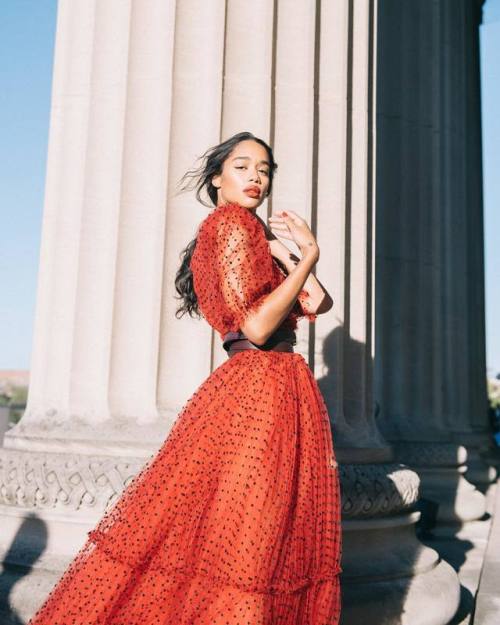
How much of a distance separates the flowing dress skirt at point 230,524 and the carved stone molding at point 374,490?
2610 mm

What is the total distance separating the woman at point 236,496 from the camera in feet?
15.8

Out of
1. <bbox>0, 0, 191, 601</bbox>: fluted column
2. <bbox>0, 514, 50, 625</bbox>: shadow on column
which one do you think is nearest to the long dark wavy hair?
<bbox>0, 0, 191, 601</bbox>: fluted column

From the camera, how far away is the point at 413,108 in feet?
53.5

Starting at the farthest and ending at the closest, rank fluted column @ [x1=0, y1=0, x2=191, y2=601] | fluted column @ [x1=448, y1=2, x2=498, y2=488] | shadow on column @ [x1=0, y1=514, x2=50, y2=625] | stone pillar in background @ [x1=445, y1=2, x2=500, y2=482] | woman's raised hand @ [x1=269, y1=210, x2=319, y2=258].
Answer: fluted column @ [x1=448, y1=2, x2=498, y2=488] < stone pillar in background @ [x1=445, y1=2, x2=500, y2=482] < fluted column @ [x1=0, y1=0, x2=191, y2=601] < shadow on column @ [x1=0, y1=514, x2=50, y2=625] < woman's raised hand @ [x1=269, y1=210, x2=319, y2=258]

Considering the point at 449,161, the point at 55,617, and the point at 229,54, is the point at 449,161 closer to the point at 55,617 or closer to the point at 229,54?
the point at 229,54

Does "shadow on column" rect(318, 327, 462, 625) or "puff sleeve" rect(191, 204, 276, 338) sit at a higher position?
"puff sleeve" rect(191, 204, 276, 338)

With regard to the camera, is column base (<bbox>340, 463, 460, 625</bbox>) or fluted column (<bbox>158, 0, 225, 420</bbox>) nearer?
column base (<bbox>340, 463, 460, 625</bbox>)

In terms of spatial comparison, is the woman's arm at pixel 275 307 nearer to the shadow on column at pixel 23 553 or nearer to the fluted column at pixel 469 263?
the shadow on column at pixel 23 553

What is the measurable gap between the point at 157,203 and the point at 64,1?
8.55ft

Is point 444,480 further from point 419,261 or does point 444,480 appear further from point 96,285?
point 96,285

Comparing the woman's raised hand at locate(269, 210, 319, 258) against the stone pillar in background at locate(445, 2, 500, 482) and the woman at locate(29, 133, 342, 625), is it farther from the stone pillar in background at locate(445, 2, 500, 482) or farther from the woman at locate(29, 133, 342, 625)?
the stone pillar in background at locate(445, 2, 500, 482)

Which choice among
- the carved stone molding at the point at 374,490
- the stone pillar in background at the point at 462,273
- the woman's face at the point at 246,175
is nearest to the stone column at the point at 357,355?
the carved stone molding at the point at 374,490

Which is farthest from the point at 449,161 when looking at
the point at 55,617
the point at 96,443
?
the point at 55,617

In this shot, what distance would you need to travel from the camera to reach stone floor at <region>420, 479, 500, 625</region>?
837cm
